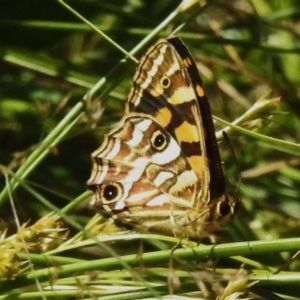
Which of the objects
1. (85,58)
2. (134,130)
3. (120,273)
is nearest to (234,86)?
(85,58)

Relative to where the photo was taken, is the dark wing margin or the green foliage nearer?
the green foliage

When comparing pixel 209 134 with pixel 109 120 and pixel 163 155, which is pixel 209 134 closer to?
pixel 163 155

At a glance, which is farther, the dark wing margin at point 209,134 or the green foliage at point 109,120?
the dark wing margin at point 209,134

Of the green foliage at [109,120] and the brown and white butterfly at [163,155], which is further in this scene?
the brown and white butterfly at [163,155]

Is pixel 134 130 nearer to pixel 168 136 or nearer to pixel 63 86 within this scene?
pixel 168 136
